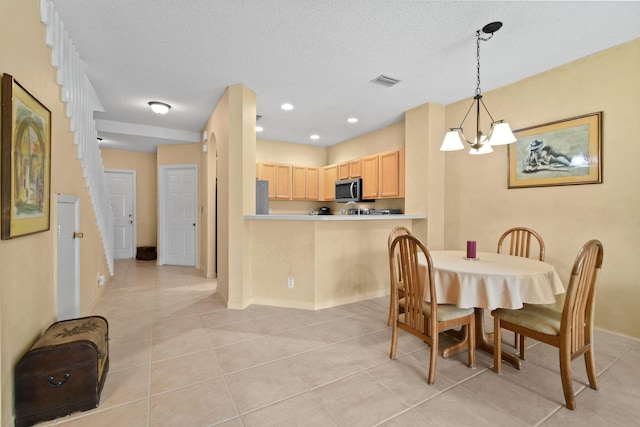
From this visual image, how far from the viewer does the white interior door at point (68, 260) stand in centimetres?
244

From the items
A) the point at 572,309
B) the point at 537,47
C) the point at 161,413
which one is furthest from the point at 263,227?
the point at 537,47

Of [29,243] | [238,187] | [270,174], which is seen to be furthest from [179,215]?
[29,243]

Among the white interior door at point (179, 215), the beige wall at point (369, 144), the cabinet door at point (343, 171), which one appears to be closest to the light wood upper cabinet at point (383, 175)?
the beige wall at point (369, 144)

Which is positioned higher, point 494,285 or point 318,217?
point 318,217

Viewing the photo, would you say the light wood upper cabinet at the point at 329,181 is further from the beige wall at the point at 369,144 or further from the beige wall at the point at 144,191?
the beige wall at the point at 144,191

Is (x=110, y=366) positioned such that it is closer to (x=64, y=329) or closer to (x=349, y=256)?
(x=64, y=329)

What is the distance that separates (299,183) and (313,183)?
347 millimetres

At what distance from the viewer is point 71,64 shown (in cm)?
255

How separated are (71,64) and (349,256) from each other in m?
3.31

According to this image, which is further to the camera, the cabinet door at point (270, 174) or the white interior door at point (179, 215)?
the white interior door at point (179, 215)

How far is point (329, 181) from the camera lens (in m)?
6.37

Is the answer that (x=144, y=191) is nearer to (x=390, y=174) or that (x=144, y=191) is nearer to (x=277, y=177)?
(x=277, y=177)

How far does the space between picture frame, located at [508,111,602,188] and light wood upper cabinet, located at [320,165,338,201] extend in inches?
134

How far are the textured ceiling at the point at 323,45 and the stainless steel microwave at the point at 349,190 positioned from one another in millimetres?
1598
